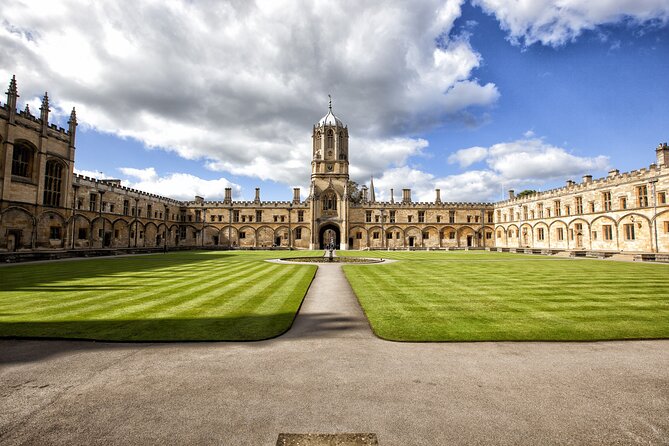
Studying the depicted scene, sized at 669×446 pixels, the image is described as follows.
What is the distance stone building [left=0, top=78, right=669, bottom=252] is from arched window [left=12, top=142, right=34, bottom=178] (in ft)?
0.26

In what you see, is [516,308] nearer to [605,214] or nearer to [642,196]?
[642,196]

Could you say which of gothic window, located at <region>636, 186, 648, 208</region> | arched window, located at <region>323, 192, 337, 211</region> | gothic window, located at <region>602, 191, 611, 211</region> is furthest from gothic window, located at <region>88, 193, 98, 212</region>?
gothic window, located at <region>636, 186, 648, 208</region>

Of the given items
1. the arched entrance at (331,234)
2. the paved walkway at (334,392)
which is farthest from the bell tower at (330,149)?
the paved walkway at (334,392)

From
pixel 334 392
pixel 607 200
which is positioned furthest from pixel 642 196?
pixel 334 392

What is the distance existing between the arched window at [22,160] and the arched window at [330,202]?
34.3 metres

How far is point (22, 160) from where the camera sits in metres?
26.9

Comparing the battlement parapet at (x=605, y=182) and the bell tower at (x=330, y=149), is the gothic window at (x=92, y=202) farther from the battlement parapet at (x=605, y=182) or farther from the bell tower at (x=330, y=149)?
the battlement parapet at (x=605, y=182)

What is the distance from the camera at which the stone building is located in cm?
2694

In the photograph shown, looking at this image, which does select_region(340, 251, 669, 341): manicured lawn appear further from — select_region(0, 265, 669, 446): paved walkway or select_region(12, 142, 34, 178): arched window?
select_region(12, 142, 34, 178): arched window

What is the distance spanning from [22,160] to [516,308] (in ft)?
120

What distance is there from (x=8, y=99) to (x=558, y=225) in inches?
2176

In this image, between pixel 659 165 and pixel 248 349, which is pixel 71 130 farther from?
pixel 659 165

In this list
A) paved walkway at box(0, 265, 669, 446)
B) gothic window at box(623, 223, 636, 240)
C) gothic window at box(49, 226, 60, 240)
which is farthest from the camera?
gothic window at box(623, 223, 636, 240)

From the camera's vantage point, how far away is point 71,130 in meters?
30.9
